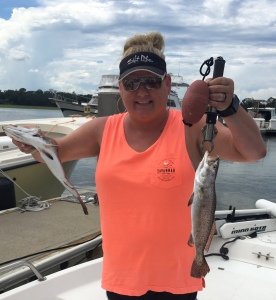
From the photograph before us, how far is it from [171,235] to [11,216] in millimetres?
4710

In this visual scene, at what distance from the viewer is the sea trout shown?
1.75 meters

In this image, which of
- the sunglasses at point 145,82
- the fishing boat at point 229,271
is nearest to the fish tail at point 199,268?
the sunglasses at point 145,82

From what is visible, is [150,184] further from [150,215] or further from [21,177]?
[21,177]

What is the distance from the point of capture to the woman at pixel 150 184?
6.53 ft

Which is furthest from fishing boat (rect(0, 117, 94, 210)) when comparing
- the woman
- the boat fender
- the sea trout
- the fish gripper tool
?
the fish gripper tool

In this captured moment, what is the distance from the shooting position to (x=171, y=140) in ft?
6.80

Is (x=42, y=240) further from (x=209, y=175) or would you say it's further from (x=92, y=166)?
(x=92, y=166)

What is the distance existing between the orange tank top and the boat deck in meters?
2.90

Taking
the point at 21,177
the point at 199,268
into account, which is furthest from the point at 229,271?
the point at 21,177

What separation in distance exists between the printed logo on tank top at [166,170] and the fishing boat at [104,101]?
47 centimetres

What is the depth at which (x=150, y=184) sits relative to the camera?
6.54ft

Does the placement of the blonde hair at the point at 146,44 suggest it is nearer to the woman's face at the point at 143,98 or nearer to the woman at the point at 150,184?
the woman at the point at 150,184

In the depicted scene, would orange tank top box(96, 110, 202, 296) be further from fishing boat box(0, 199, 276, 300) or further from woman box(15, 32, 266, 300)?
fishing boat box(0, 199, 276, 300)

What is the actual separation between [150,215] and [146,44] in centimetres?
96
